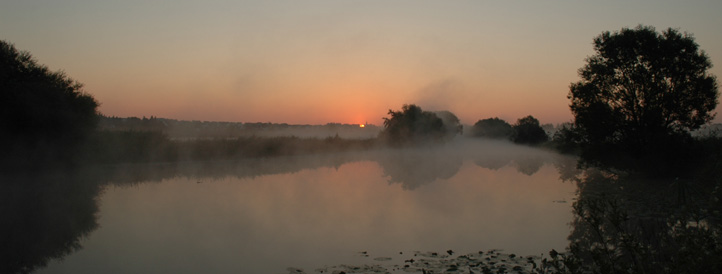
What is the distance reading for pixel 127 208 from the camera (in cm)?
1277

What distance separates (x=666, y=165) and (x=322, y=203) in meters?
13.5

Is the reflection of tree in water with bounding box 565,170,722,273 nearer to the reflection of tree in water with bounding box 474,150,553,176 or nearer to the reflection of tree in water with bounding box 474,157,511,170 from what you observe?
the reflection of tree in water with bounding box 474,150,553,176

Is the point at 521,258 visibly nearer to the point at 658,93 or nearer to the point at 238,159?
the point at 658,93

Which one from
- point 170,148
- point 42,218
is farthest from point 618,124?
point 170,148

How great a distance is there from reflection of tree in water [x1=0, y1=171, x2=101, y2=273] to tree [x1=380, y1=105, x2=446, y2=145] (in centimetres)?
3580

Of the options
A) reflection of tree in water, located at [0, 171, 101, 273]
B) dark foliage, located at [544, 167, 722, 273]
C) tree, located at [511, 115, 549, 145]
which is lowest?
reflection of tree in water, located at [0, 171, 101, 273]

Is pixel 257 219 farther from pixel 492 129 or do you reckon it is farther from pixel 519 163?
pixel 492 129

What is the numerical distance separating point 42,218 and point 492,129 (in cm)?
6998

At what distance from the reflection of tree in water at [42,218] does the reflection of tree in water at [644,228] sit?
25.7 ft

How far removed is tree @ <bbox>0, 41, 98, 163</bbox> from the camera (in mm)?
20953

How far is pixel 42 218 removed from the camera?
36.7 feet

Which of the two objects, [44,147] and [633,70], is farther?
[44,147]

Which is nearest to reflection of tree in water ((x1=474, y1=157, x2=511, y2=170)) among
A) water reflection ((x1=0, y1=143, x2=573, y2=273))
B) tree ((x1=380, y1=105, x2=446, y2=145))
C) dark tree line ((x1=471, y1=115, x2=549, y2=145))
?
water reflection ((x1=0, y1=143, x2=573, y2=273))

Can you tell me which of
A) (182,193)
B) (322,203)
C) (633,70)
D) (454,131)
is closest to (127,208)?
(182,193)
